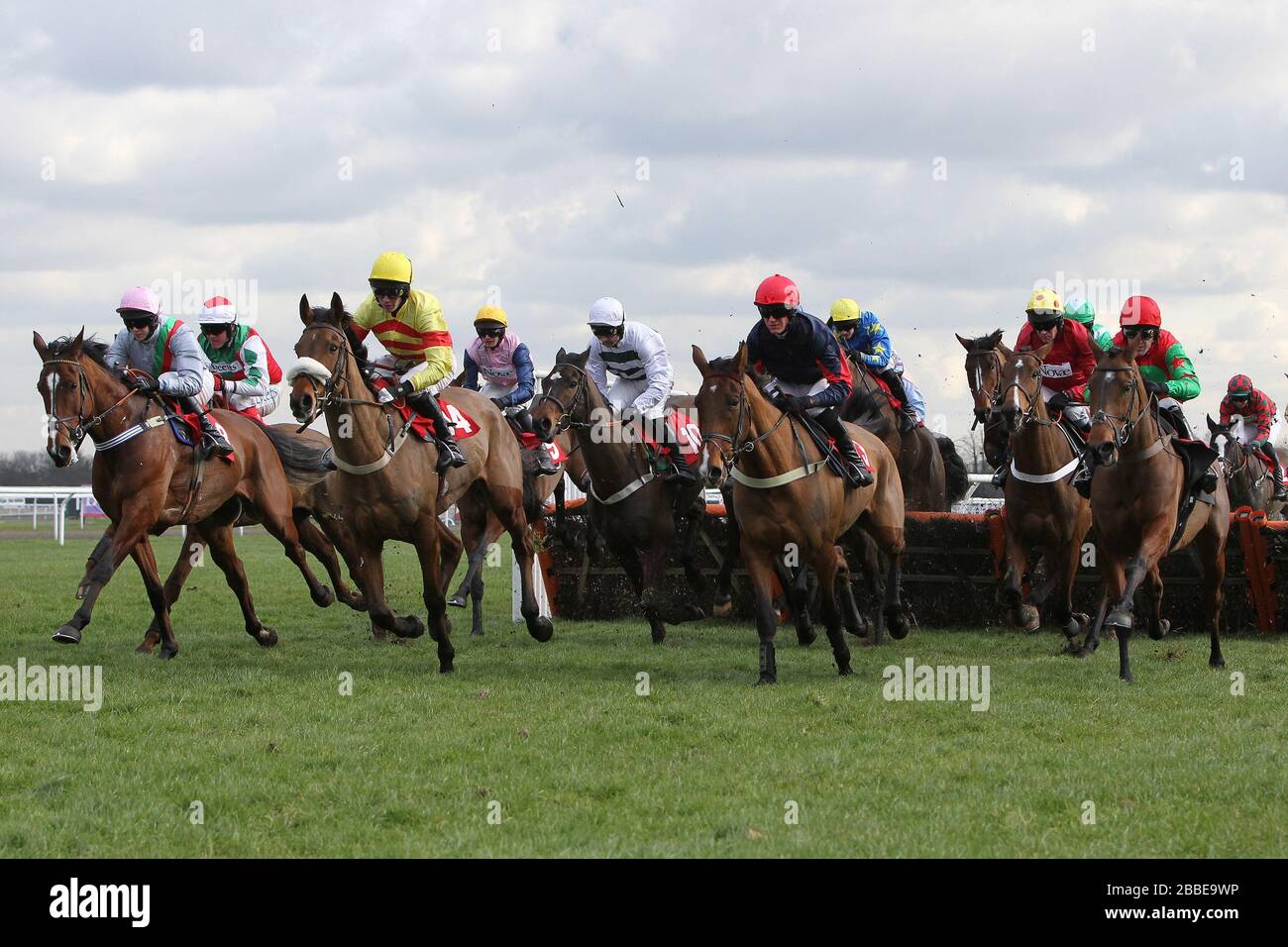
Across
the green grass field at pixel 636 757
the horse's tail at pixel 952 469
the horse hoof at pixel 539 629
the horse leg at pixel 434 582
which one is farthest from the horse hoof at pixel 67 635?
the horse's tail at pixel 952 469

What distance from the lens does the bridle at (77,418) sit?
979cm

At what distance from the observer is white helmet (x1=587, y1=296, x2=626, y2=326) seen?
11461 mm

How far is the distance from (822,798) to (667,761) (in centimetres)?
99

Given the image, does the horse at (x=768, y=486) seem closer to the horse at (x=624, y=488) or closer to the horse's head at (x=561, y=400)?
the horse at (x=624, y=488)

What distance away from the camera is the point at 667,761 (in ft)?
22.9

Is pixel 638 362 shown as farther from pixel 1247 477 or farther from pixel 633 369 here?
pixel 1247 477

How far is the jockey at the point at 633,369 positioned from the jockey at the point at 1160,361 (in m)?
3.31

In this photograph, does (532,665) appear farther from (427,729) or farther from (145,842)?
(145,842)

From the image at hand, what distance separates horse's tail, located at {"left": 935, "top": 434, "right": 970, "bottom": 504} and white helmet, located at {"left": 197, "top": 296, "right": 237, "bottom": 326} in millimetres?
6964

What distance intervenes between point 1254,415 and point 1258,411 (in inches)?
3.0

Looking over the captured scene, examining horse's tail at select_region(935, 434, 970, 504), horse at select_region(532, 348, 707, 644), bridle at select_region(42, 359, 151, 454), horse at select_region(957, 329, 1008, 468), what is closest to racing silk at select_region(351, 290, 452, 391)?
horse at select_region(532, 348, 707, 644)
